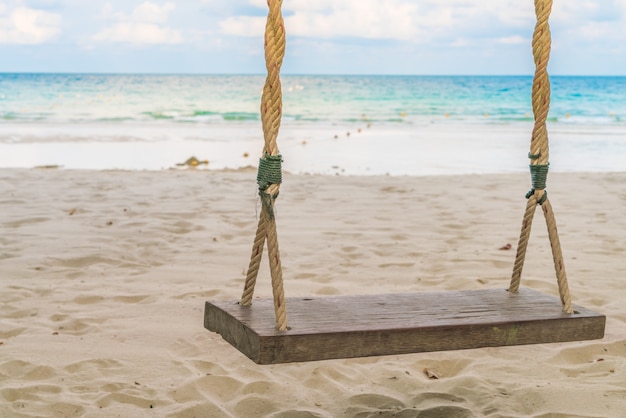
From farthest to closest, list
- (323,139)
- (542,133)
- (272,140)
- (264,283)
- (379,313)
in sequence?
(323,139) < (264,283) < (542,133) < (379,313) < (272,140)

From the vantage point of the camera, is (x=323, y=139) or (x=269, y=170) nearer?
(x=269, y=170)

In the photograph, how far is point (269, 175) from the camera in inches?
77.3

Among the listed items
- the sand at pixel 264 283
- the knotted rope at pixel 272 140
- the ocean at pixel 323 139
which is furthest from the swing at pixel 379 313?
the ocean at pixel 323 139

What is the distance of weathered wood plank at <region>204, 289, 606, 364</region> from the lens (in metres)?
1.91

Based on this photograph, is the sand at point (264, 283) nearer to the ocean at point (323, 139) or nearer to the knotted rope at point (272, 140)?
the knotted rope at point (272, 140)

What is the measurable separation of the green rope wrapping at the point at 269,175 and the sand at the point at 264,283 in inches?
37.8

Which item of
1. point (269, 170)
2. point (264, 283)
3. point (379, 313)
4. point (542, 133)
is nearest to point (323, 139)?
point (264, 283)

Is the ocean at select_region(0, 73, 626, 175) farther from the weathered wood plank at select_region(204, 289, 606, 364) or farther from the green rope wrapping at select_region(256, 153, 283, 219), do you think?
the green rope wrapping at select_region(256, 153, 283, 219)

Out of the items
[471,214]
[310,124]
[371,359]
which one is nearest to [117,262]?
[371,359]

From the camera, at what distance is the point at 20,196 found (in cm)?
659

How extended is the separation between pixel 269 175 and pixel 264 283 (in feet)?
7.94

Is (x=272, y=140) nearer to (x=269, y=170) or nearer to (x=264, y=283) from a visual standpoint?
(x=269, y=170)

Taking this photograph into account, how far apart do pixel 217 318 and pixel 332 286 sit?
6.57ft

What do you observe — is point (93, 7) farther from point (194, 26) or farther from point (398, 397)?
point (398, 397)
